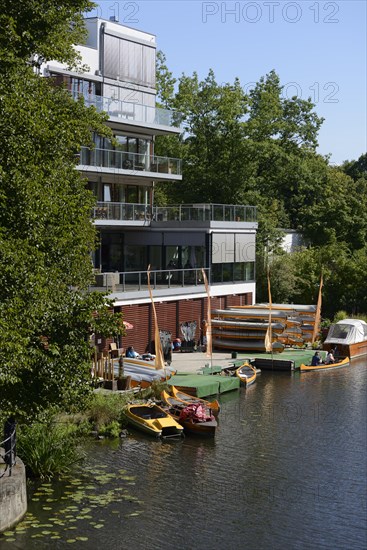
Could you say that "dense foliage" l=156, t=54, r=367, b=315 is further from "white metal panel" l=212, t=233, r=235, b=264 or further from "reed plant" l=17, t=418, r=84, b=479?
"reed plant" l=17, t=418, r=84, b=479

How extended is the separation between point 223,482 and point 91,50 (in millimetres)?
34739

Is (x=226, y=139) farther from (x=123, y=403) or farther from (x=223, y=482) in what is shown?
(x=223, y=482)

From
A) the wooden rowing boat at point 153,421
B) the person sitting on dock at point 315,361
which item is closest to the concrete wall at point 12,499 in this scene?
the wooden rowing boat at point 153,421

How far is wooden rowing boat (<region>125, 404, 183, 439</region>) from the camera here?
33.0 meters

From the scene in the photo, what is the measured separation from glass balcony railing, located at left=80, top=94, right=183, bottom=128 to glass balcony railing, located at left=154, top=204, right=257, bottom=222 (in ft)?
18.9

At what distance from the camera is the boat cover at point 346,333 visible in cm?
5391

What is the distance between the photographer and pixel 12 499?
74.9ft

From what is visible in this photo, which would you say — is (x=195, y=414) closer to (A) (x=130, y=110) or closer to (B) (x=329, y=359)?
(B) (x=329, y=359)

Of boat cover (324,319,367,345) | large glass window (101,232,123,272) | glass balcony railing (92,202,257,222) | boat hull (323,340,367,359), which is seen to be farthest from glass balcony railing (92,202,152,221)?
boat hull (323,340,367,359)

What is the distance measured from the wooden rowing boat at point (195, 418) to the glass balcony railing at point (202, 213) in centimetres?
2225

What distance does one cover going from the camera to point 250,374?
45.4 meters

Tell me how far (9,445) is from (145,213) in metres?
33.4

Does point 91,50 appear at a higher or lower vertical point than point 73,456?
higher

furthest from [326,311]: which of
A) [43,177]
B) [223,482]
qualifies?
[43,177]
